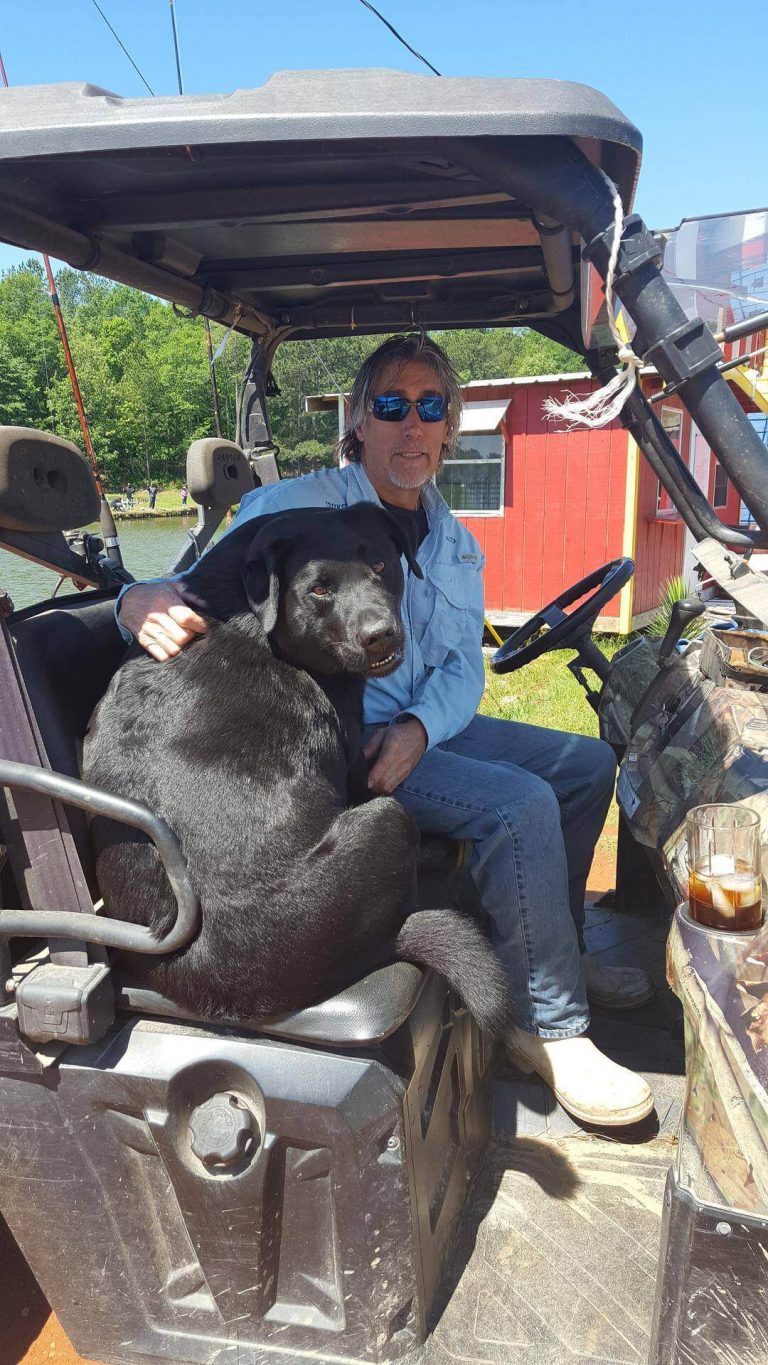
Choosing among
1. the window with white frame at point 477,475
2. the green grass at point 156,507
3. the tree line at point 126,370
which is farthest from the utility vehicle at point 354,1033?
the tree line at point 126,370

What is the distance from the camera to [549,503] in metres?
10.3

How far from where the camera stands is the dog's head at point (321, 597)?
1.83 metres

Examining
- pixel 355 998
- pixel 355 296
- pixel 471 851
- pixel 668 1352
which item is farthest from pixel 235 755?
pixel 355 296

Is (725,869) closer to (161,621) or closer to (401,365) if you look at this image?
(161,621)

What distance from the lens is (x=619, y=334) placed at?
55.5 inches

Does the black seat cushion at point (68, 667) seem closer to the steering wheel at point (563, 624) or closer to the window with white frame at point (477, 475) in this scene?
the steering wheel at point (563, 624)

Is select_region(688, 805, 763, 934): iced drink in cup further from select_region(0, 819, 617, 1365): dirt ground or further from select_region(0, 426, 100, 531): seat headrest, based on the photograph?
select_region(0, 819, 617, 1365): dirt ground

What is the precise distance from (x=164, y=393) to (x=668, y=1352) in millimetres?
50766

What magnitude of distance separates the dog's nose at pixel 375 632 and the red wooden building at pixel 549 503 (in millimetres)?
7912

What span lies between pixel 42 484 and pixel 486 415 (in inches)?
353

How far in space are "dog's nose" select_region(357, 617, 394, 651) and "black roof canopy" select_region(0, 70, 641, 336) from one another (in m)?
0.81

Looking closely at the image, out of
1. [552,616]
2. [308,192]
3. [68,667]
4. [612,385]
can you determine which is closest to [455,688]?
[552,616]

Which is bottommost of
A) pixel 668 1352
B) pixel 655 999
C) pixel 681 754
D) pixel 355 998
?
pixel 655 999

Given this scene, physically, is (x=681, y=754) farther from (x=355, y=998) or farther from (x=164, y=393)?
(x=164, y=393)
